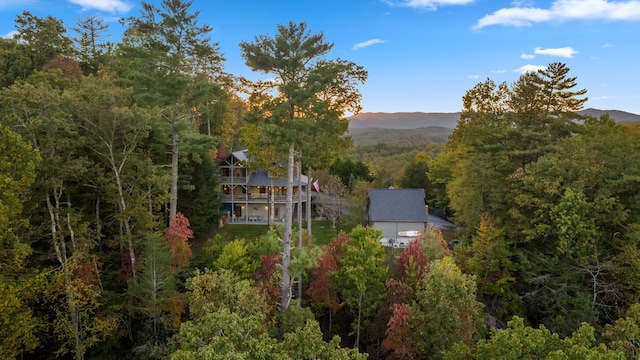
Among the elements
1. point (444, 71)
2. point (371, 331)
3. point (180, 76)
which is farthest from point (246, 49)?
point (444, 71)

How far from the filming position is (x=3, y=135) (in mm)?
11773

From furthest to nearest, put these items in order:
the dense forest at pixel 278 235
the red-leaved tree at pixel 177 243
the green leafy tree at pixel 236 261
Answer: the green leafy tree at pixel 236 261 → the red-leaved tree at pixel 177 243 → the dense forest at pixel 278 235

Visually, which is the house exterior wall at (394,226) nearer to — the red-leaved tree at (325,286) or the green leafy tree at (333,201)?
the green leafy tree at (333,201)

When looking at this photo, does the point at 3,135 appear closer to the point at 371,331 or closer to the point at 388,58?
the point at 371,331

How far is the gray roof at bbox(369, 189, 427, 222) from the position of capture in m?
30.2

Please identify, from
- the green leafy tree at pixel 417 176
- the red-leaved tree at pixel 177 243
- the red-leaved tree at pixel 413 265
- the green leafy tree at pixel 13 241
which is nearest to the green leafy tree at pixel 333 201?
the red-leaved tree at pixel 413 265

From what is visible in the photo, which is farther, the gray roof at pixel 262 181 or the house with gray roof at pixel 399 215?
the gray roof at pixel 262 181

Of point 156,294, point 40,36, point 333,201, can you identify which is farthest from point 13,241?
point 333,201

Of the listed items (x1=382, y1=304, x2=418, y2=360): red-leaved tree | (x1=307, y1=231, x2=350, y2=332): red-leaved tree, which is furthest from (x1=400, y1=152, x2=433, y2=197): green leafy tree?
(x1=382, y1=304, x2=418, y2=360): red-leaved tree

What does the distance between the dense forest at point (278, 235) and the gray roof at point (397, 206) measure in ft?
14.8

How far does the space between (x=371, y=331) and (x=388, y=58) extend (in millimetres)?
23701

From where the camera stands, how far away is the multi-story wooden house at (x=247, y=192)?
109 ft

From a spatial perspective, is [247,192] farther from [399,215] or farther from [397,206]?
[399,215]

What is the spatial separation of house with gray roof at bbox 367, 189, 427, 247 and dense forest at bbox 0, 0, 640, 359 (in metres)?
4.48
